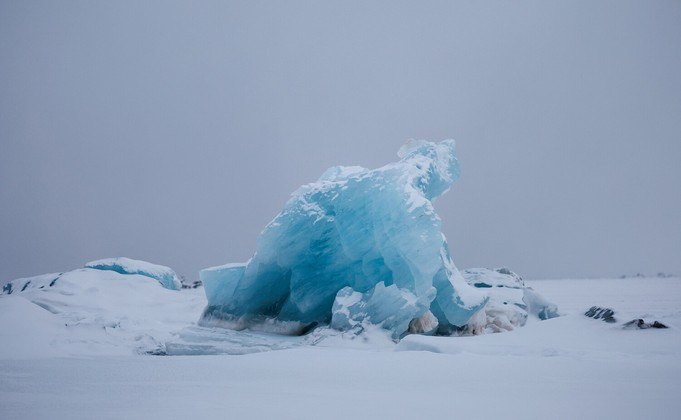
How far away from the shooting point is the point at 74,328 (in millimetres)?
5922

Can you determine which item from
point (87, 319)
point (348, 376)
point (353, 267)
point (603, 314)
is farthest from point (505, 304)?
point (87, 319)

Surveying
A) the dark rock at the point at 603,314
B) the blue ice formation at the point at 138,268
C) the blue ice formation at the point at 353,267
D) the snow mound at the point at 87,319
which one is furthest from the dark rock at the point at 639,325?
the blue ice formation at the point at 138,268

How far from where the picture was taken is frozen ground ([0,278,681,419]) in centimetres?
247

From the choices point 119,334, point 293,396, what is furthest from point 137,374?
point 119,334

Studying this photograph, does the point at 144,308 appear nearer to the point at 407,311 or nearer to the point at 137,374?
the point at 407,311

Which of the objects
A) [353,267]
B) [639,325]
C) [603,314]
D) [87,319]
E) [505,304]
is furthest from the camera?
[505,304]

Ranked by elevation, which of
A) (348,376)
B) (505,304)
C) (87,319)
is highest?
(348,376)

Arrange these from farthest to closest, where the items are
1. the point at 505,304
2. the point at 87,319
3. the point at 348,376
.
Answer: the point at 505,304 < the point at 87,319 < the point at 348,376

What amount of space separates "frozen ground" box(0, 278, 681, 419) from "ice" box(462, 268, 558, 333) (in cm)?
228

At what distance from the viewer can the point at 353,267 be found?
8.32 meters

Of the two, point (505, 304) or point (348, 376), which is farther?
point (505, 304)

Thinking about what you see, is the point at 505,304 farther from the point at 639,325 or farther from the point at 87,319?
the point at 87,319

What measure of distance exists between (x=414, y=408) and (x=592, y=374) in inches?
65.3

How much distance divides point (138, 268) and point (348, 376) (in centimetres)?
1452
